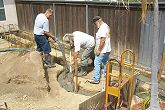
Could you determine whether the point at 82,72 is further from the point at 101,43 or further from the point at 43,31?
the point at 43,31

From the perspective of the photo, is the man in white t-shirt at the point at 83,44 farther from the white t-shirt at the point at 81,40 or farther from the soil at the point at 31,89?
the soil at the point at 31,89

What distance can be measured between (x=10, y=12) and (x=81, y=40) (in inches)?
325

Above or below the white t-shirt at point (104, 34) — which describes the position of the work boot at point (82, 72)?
below

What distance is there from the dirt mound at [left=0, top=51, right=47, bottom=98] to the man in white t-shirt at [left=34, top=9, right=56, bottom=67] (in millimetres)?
926

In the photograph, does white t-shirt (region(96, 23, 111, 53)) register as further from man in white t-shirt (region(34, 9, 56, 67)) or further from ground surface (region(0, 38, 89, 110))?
man in white t-shirt (region(34, 9, 56, 67))

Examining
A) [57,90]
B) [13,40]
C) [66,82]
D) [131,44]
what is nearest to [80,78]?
[66,82]

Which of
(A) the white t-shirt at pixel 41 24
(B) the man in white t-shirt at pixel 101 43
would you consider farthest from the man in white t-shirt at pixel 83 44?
(A) the white t-shirt at pixel 41 24

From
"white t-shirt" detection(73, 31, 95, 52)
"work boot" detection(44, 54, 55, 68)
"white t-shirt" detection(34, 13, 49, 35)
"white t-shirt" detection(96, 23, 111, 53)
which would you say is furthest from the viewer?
"work boot" detection(44, 54, 55, 68)

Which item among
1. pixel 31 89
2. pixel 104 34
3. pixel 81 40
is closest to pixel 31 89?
pixel 31 89

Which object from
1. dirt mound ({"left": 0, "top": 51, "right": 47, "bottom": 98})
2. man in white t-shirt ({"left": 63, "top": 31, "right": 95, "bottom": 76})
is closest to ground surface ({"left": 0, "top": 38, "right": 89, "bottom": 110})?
dirt mound ({"left": 0, "top": 51, "right": 47, "bottom": 98})

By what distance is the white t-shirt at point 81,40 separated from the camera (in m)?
6.55

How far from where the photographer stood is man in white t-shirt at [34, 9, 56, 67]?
7578 millimetres

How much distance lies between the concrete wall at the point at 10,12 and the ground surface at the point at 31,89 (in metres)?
7.09

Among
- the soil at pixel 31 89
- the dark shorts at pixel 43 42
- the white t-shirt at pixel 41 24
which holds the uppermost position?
the white t-shirt at pixel 41 24
